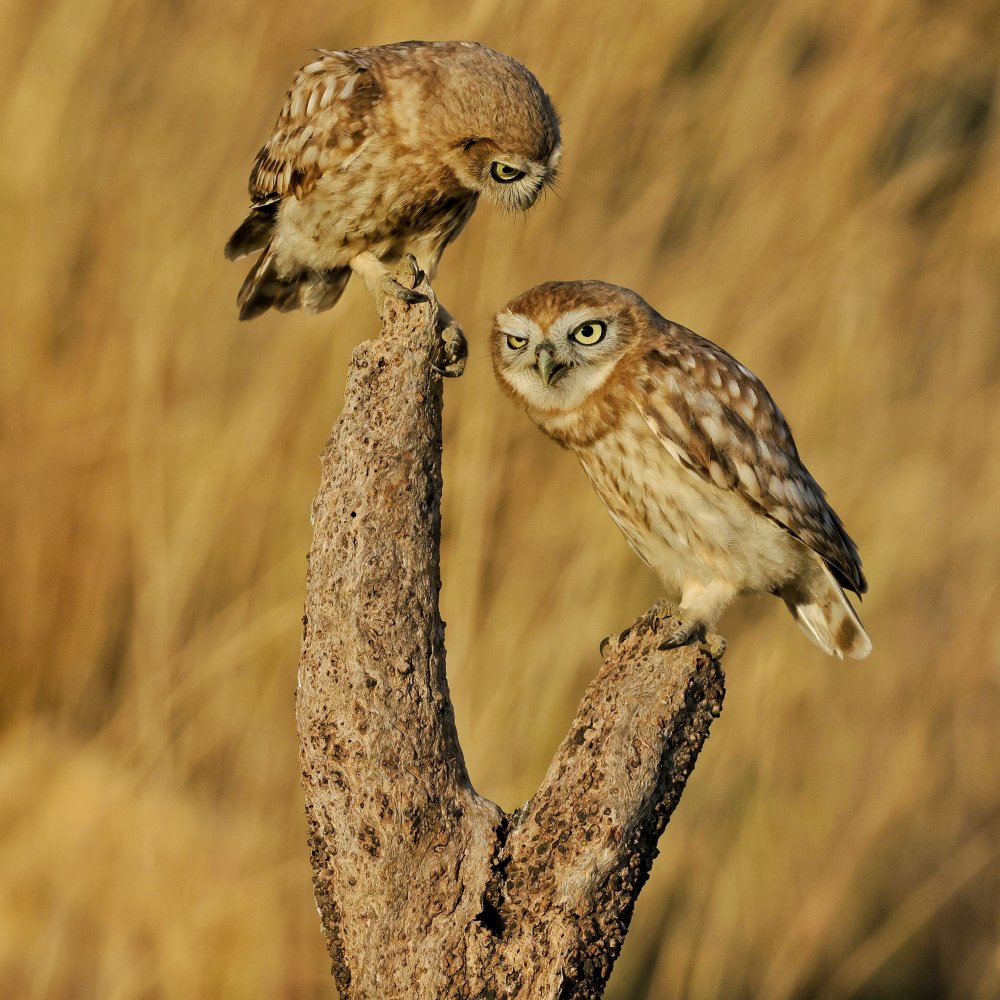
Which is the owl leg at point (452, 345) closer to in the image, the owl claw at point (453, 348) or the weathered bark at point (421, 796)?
the owl claw at point (453, 348)

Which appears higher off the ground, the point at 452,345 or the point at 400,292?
the point at 400,292

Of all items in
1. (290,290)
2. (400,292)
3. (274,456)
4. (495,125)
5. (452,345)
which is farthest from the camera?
(274,456)

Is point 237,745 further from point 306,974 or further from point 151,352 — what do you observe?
point 151,352

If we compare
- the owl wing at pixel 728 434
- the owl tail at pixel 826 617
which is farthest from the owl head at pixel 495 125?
the owl tail at pixel 826 617

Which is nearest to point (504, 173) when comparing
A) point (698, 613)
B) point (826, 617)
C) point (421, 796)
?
point (698, 613)

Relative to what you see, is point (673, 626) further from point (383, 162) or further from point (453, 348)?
point (383, 162)

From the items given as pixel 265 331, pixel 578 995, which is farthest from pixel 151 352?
pixel 578 995

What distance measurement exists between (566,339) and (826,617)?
2.36ft

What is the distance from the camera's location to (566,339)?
6.96ft

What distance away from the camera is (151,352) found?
104 inches

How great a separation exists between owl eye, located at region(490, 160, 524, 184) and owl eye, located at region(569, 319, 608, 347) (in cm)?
27

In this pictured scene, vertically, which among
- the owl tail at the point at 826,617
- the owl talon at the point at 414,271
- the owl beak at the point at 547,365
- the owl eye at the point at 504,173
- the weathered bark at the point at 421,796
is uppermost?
the owl eye at the point at 504,173

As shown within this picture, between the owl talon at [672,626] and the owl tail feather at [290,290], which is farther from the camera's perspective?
the owl tail feather at [290,290]

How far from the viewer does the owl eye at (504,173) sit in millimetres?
2143
